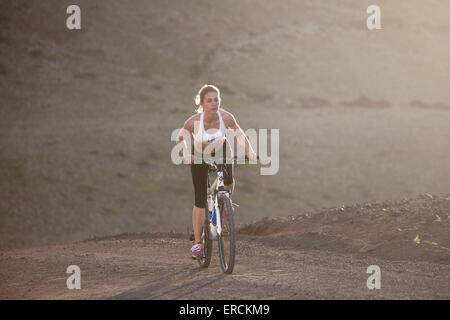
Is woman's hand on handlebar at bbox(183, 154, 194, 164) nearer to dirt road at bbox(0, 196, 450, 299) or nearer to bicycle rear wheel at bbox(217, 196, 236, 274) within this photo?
bicycle rear wheel at bbox(217, 196, 236, 274)

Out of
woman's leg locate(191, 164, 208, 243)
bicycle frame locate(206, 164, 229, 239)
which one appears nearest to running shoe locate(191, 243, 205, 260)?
woman's leg locate(191, 164, 208, 243)

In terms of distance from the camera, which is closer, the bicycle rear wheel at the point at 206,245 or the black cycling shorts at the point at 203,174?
the black cycling shorts at the point at 203,174

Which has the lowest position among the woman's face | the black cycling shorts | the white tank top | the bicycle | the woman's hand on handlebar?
the bicycle

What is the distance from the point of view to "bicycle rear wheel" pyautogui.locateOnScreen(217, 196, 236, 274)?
29.7 ft

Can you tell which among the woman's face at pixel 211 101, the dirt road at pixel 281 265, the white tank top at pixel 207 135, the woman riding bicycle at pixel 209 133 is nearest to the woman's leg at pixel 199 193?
the woman riding bicycle at pixel 209 133

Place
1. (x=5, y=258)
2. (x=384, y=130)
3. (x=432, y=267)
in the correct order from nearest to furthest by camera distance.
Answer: (x=432, y=267)
(x=5, y=258)
(x=384, y=130)

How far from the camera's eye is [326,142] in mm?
56094

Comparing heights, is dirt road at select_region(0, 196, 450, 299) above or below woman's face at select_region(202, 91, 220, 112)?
below

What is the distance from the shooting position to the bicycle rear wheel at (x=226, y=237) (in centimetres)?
906

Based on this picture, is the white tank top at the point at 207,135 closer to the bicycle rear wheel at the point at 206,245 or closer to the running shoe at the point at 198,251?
the bicycle rear wheel at the point at 206,245

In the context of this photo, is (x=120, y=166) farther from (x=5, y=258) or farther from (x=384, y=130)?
(x=5, y=258)

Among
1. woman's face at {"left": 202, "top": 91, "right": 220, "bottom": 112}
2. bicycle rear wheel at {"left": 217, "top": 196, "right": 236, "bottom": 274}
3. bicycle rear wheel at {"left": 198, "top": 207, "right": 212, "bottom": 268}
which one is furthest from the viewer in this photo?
bicycle rear wheel at {"left": 198, "top": 207, "right": 212, "bottom": 268}

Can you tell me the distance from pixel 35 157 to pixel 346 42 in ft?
169

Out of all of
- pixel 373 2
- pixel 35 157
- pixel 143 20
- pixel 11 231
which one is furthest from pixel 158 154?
pixel 373 2
